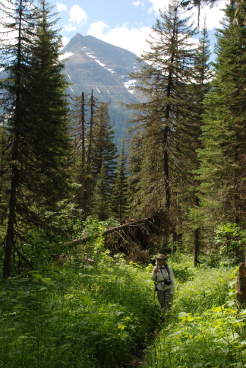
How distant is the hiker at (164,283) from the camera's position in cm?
948

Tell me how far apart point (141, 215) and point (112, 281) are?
347 inches

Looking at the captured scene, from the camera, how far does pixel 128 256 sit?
53.4ft

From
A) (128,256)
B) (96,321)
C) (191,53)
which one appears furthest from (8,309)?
(191,53)

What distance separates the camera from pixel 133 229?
17062 mm

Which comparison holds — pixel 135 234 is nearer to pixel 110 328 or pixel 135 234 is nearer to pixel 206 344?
pixel 110 328

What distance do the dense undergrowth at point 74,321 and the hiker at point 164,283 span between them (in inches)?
17.0

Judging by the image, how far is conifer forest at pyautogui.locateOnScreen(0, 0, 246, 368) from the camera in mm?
6242

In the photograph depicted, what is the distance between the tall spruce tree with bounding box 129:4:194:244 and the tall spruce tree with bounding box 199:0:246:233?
10.5 feet

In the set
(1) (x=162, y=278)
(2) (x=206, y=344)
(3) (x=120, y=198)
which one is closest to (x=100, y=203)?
(3) (x=120, y=198)

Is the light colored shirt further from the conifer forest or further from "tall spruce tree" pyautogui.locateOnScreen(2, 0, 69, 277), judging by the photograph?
"tall spruce tree" pyautogui.locateOnScreen(2, 0, 69, 277)

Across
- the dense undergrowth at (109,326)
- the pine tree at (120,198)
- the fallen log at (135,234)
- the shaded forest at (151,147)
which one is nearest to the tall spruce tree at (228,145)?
the shaded forest at (151,147)

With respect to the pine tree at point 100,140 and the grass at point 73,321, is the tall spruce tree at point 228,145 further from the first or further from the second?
the pine tree at point 100,140

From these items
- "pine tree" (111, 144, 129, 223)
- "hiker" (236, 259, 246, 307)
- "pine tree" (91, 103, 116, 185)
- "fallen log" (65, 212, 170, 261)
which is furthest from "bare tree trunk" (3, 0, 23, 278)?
"pine tree" (91, 103, 116, 185)

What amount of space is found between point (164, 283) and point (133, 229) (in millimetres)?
7617
